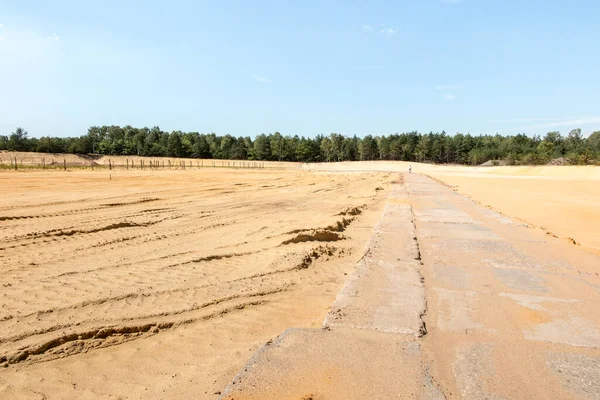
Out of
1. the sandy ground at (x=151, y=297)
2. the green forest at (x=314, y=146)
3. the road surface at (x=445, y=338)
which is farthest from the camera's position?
the green forest at (x=314, y=146)

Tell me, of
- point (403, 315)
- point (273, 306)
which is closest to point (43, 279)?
point (273, 306)

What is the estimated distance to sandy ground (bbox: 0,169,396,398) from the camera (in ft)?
8.82

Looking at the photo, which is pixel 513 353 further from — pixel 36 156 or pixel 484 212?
pixel 36 156

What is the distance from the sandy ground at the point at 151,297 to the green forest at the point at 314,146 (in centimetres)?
10152

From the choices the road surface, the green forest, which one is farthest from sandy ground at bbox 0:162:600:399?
the green forest

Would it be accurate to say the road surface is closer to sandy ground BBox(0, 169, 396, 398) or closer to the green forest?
sandy ground BBox(0, 169, 396, 398)

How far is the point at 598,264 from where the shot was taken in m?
5.57

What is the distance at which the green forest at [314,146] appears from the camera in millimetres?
102438

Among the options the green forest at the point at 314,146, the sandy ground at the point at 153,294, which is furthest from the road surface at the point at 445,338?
the green forest at the point at 314,146

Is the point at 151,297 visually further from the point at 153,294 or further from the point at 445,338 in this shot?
the point at 445,338

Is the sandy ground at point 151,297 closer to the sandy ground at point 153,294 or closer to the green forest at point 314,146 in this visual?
the sandy ground at point 153,294

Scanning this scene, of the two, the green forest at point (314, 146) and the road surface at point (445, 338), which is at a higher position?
the green forest at point (314, 146)

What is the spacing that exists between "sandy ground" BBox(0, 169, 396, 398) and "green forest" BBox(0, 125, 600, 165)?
101518 millimetres

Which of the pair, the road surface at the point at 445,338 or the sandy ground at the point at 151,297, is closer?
the road surface at the point at 445,338
